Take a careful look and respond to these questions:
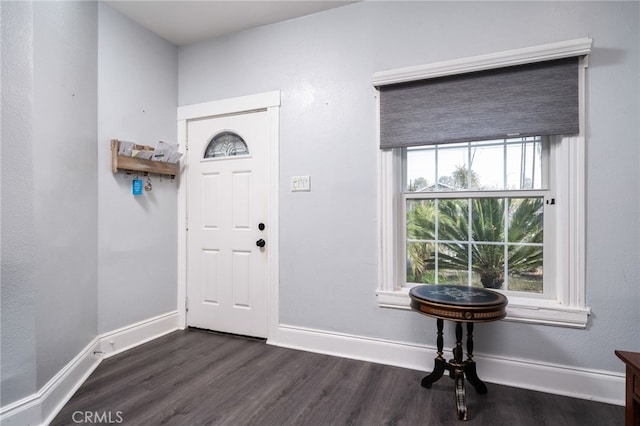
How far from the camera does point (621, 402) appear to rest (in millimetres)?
1817

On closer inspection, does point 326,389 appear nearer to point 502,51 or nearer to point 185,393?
point 185,393

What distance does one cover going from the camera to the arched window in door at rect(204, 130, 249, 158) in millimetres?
2934

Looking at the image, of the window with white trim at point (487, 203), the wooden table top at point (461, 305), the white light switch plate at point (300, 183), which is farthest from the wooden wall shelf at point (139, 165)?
the wooden table top at point (461, 305)

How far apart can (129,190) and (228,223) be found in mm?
846

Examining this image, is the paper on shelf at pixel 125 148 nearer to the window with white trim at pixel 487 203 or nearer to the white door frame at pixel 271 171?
the white door frame at pixel 271 171

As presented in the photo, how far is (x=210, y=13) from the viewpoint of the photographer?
2.60 m

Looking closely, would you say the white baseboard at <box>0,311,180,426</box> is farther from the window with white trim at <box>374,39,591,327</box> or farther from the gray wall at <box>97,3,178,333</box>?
the window with white trim at <box>374,39,591,327</box>

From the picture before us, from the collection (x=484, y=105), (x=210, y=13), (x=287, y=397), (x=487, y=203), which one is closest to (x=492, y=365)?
(x=487, y=203)

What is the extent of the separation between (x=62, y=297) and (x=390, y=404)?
6.79 feet

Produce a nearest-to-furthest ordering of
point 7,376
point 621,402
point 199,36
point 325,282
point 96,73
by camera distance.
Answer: point 7,376
point 621,402
point 96,73
point 325,282
point 199,36

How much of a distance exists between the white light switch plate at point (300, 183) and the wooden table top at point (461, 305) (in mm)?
1195

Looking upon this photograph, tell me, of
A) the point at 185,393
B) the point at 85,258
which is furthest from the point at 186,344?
the point at 85,258

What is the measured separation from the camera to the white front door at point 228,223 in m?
2.81

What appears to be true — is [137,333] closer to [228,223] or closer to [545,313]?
[228,223]
